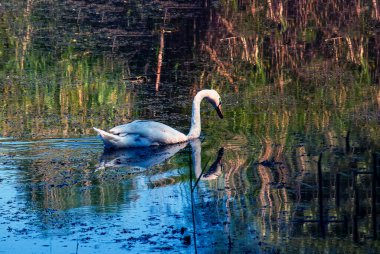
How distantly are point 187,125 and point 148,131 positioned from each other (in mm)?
954

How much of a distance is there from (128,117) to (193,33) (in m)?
4.05

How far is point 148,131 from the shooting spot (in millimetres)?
8211

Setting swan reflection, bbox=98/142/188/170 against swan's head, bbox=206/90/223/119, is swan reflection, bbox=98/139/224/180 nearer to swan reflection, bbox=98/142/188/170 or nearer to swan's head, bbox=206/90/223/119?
swan reflection, bbox=98/142/188/170

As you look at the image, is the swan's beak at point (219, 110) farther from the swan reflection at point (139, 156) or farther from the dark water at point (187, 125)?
the swan reflection at point (139, 156)

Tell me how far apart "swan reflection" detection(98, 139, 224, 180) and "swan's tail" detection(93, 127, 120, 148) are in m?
0.07

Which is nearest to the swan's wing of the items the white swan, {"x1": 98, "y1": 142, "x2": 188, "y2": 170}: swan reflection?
the white swan

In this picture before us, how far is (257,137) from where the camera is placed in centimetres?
838

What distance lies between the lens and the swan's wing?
27.0ft

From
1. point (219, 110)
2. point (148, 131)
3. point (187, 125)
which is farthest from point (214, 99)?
point (148, 131)

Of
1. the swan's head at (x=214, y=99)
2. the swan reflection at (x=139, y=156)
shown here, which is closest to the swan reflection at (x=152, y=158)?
→ the swan reflection at (x=139, y=156)

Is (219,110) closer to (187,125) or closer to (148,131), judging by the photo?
(187,125)

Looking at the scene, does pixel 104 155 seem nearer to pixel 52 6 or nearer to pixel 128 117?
pixel 128 117

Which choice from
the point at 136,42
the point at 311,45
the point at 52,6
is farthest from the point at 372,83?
the point at 52,6

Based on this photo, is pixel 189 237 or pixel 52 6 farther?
pixel 52 6
